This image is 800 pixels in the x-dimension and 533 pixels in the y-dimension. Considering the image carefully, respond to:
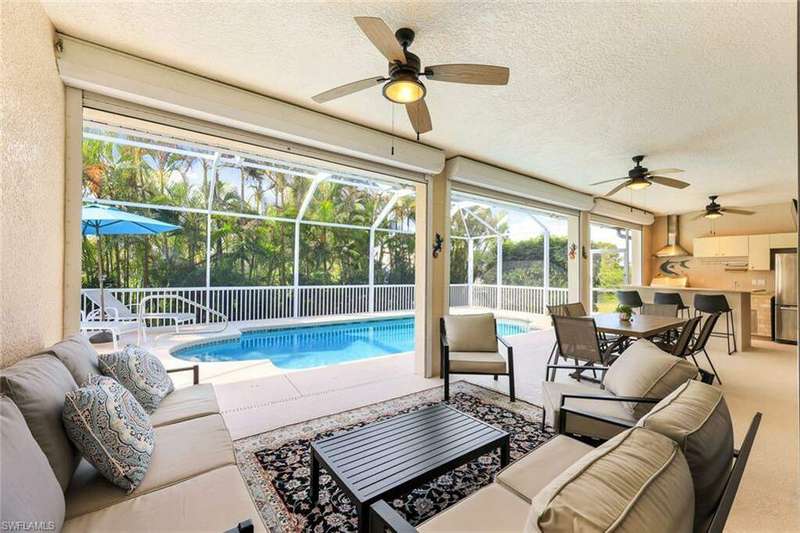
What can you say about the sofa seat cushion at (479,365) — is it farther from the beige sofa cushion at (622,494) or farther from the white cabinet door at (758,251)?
the white cabinet door at (758,251)

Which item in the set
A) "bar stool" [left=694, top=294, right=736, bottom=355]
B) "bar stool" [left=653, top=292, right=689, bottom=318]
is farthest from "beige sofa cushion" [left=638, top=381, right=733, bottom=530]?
"bar stool" [left=653, top=292, right=689, bottom=318]

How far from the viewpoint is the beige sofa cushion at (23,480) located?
909 mm

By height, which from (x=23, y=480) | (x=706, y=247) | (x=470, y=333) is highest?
(x=706, y=247)

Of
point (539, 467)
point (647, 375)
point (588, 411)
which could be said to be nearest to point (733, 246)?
point (647, 375)

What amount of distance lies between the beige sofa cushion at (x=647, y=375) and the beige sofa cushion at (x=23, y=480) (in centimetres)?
263

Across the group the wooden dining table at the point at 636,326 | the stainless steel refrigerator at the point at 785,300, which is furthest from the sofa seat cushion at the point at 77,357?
the stainless steel refrigerator at the point at 785,300

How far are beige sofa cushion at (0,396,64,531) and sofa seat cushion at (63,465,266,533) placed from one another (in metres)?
0.13

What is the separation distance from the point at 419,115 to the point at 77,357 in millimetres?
2446

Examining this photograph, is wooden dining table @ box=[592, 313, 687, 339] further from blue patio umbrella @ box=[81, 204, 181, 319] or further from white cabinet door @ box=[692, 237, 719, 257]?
blue patio umbrella @ box=[81, 204, 181, 319]

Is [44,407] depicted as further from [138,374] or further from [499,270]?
[499,270]

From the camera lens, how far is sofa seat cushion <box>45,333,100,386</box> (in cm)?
167

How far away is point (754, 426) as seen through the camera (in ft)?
4.01

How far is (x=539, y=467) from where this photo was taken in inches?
59.5

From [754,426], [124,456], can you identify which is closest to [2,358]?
[124,456]
